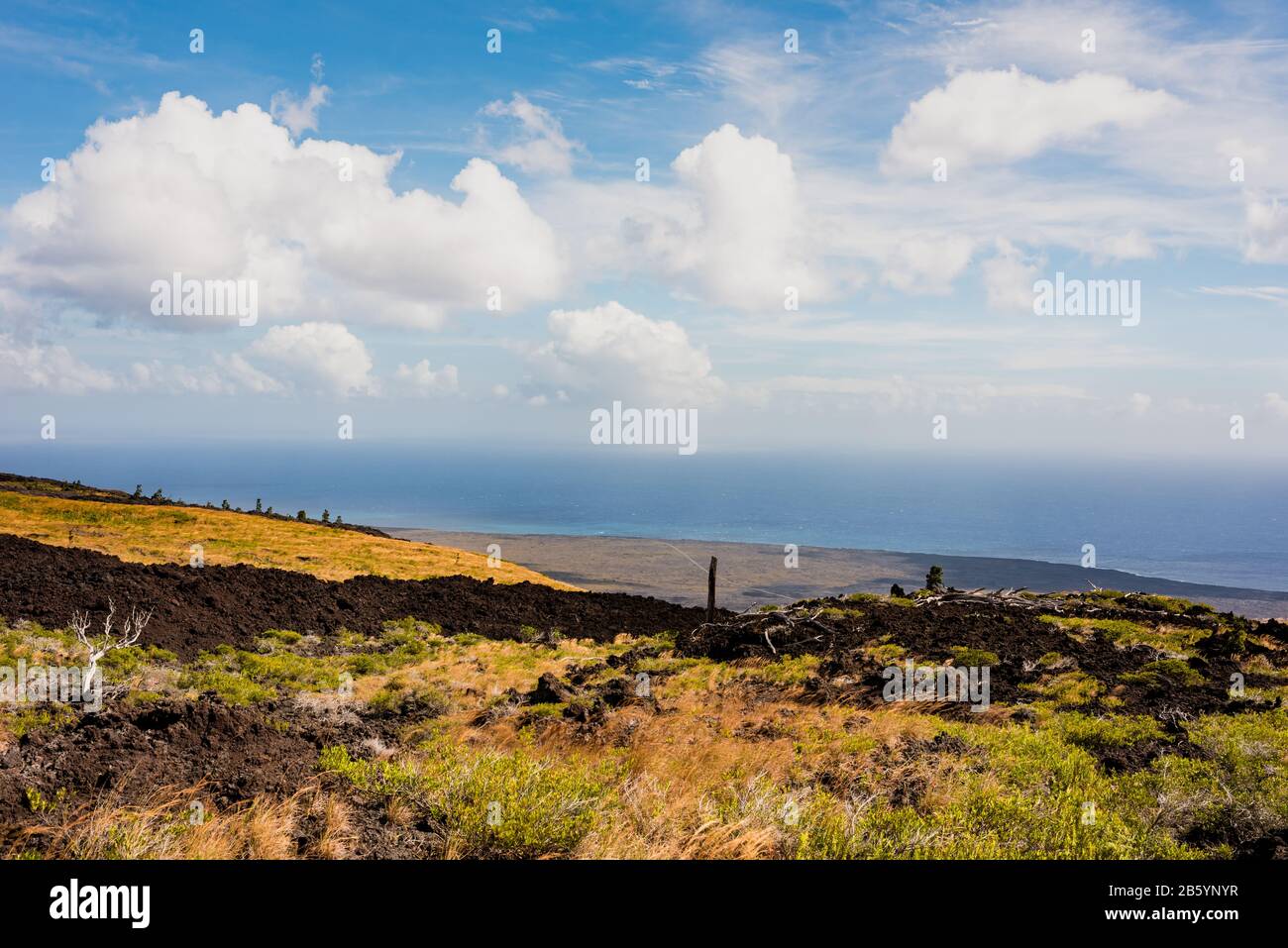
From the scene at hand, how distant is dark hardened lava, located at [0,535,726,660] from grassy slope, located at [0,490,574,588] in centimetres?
567

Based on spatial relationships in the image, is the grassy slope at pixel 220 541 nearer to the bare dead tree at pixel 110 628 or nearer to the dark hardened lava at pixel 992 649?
the bare dead tree at pixel 110 628

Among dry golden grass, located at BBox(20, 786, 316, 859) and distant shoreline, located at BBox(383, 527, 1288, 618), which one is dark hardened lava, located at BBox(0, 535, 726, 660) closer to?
dry golden grass, located at BBox(20, 786, 316, 859)

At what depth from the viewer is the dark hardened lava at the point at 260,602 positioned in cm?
1958

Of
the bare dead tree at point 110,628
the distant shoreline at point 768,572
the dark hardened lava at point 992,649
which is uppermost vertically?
the bare dead tree at point 110,628

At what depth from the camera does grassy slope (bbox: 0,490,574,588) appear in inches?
1437

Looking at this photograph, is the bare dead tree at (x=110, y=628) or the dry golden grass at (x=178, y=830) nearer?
the dry golden grass at (x=178, y=830)

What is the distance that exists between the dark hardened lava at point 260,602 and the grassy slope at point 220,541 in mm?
5671

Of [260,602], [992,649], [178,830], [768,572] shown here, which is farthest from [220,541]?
[768,572]

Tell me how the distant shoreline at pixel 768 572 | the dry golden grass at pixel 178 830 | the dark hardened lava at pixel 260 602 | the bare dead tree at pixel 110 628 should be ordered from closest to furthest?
1. the dry golden grass at pixel 178 830
2. the bare dead tree at pixel 110 628
3. the dark hardened lava at pixel 260 602
4. the distant shoreline at pixel 768 572

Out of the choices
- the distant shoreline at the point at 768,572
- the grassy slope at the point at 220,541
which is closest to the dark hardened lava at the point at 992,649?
the grassy slope at the point at 220,541

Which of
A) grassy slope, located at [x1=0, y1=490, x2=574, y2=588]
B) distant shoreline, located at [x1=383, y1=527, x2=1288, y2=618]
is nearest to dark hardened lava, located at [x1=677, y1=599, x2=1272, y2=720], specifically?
grassy slope, located at [x1=0, y1=490, x2=574, y2=588]

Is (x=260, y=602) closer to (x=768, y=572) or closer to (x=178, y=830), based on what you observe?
(x=178, y=830)
